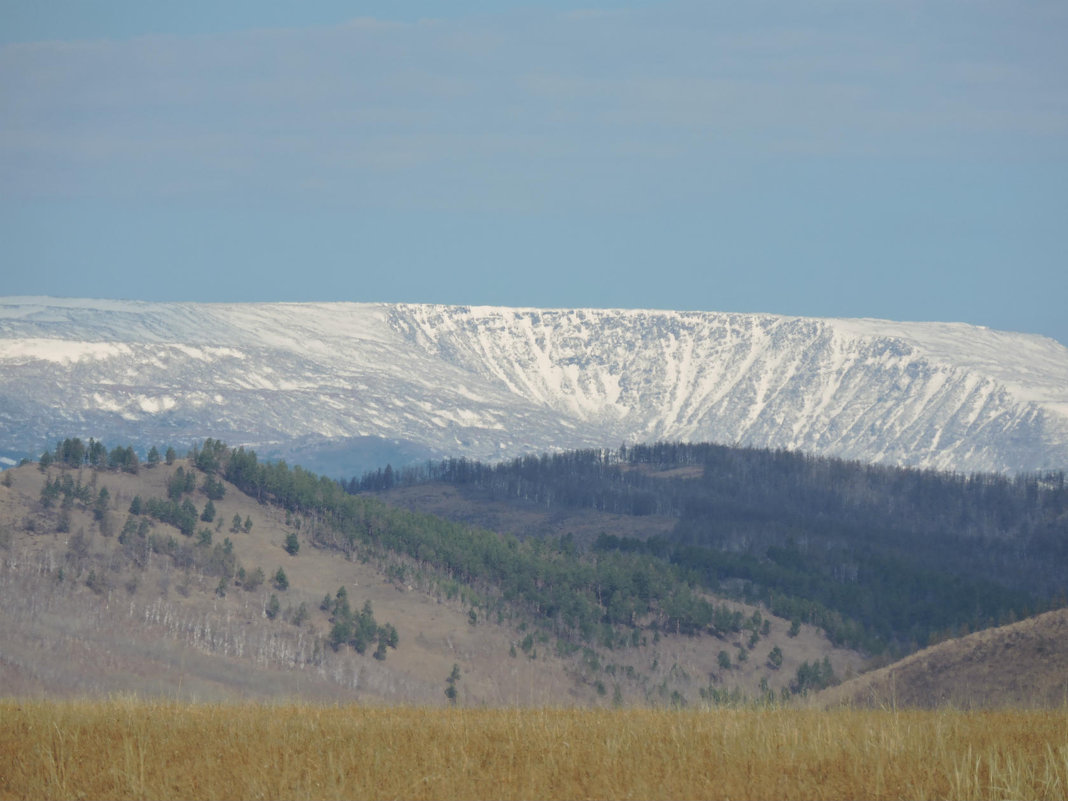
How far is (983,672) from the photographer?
7456cm

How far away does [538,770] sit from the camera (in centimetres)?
2588

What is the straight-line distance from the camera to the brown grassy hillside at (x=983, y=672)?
2763 inches

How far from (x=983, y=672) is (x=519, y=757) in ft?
178

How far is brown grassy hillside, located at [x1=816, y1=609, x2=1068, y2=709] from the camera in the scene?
70188mm

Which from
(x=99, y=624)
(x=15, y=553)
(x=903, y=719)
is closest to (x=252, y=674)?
Result: (x=99, y=624)

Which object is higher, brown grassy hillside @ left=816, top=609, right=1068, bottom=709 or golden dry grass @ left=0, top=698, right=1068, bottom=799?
golden dry grass @ left=0, top=698, right=1068, bottom=799

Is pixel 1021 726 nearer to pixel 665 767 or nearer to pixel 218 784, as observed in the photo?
pixel 665 767

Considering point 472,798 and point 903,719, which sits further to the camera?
point 903,719

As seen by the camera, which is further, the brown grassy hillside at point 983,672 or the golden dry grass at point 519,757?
the brown grassy hillside at point 983,672

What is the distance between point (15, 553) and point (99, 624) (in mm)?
25897

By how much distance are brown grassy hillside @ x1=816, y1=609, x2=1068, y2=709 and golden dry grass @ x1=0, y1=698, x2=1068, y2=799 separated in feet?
133

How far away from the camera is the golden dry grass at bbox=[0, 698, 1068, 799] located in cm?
2472

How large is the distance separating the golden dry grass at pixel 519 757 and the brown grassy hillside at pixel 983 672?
4039 centimetres

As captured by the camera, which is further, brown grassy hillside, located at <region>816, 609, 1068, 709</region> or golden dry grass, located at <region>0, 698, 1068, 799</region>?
brown grassy hillside, located at <region>816, 609, 1068, 709</region>
